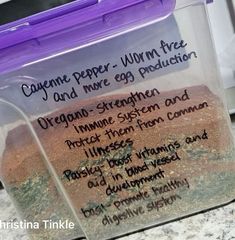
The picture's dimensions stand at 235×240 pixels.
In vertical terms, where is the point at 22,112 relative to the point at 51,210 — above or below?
above

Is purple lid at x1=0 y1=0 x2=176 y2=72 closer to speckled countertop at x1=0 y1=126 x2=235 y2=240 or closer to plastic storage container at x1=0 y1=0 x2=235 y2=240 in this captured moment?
plastic storage container at x1=0 y1=0 x2=235 y2=240

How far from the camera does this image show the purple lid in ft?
1.19

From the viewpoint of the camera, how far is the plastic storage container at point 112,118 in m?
0.37

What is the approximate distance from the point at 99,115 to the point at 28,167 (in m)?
0.08

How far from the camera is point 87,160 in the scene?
41 cm

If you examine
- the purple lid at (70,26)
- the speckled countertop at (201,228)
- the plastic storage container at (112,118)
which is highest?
the purple lid at (70,26)

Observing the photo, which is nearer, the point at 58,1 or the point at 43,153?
the point at 43,153

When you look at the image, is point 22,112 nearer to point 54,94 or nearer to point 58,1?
point 54,94

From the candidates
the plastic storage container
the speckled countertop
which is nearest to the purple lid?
the plastic storage container

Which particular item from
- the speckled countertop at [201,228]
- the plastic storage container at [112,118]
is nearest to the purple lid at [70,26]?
the plastic storage container at [112,118]

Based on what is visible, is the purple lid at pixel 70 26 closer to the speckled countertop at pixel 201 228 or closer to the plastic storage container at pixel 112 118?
the plastic storage container at pixel 112 118

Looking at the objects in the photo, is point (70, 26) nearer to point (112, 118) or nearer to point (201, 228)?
point (112, 118)

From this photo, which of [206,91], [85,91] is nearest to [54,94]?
[85,91]

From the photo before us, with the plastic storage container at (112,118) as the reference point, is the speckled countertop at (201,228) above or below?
below
